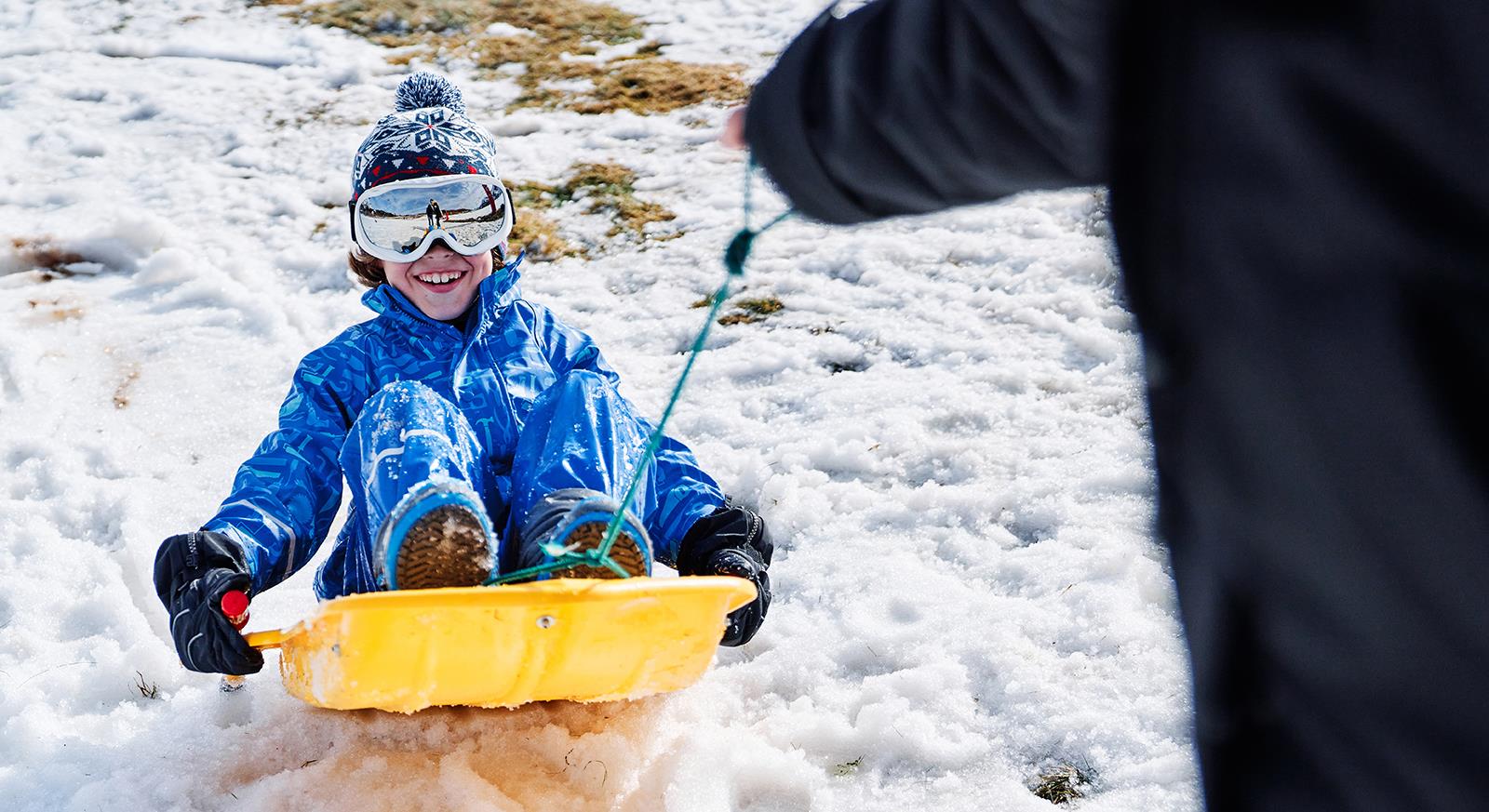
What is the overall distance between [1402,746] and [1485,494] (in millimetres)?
165

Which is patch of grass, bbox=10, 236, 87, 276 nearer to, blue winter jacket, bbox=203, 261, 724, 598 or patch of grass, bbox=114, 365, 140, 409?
patch of grass, bbox=114, 365, 140, 409

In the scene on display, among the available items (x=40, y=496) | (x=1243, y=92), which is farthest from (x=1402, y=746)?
(x=40, y=496)

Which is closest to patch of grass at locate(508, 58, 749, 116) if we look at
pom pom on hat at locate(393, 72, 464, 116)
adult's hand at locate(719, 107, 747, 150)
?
pom pom on hat at locate(393, 72, 464, 116)

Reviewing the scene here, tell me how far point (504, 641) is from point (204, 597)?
0.62 metres

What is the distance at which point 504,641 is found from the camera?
6.14 feet

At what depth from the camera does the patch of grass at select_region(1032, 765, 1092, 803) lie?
7.27 feet

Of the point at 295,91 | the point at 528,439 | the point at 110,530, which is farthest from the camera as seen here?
the point at 295,91

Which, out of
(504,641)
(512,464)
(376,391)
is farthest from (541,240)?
(504,641)

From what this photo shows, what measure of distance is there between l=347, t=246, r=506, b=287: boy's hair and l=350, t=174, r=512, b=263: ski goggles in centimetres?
21

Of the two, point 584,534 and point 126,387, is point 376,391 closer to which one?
point 584,534

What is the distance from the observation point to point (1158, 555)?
281cm

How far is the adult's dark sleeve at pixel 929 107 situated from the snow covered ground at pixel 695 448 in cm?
126

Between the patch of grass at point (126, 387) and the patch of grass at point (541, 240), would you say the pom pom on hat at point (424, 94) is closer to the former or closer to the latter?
the patch of grass at point (126, 387)

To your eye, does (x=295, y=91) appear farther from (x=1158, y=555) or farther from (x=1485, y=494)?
(x=1485, y=494)
